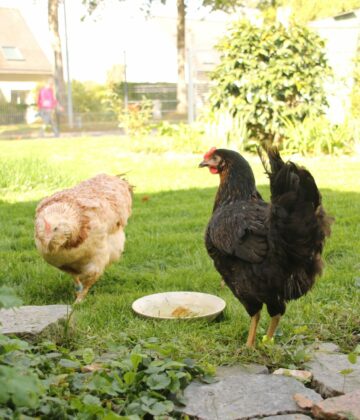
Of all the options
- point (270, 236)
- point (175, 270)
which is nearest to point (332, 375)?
point (270, 236)

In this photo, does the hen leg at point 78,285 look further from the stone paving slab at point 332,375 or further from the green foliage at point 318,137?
the green foliage at point 318,137

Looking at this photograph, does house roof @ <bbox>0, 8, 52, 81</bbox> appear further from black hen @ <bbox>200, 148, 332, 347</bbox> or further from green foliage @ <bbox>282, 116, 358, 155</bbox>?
black hen @ <bbox>200, 148, 332, 347</bbox>

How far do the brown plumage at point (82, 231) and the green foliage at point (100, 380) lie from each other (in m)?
1.20

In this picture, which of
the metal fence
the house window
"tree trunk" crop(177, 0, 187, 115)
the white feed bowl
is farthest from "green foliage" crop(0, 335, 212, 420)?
the house window

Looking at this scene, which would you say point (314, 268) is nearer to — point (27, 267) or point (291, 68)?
point (27, 267)

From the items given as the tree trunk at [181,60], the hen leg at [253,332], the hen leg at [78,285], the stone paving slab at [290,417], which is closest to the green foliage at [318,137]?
the hen leg at [78,285]

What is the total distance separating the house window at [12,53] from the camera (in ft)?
114

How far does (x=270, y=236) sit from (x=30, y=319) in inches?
57.8

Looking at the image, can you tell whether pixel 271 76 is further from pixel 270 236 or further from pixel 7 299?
pixel 7 299

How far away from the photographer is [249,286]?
10.3 feet

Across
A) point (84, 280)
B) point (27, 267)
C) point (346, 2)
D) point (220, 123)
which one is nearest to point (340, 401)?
point (84, 280)

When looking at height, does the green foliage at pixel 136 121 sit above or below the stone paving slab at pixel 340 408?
above

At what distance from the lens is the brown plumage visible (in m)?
3.99

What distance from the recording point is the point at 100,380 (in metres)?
2.40
